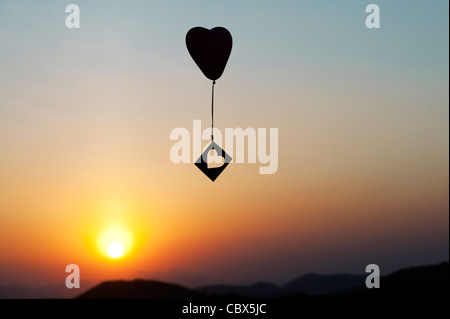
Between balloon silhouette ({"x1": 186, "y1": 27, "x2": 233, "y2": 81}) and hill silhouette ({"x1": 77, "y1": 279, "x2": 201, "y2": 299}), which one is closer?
balloon silhouette ({"x1": 186, "y1": 27, "x2": 233, "y2": 81})

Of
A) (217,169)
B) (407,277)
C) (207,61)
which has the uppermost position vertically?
(207,61)

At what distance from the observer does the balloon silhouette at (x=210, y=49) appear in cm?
2788

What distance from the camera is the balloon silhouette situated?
27.9 metres

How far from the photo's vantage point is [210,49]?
91.5ft

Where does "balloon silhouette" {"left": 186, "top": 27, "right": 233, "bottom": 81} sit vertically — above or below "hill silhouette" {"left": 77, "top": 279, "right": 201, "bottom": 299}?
above

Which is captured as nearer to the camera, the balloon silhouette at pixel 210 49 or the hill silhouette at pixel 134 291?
the balloon silhouette at pixel 210 49

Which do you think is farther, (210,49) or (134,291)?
(134,291)

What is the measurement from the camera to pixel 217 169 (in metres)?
24.7

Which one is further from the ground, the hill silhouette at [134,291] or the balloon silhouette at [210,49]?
the balloon silhouette at [210,49]
